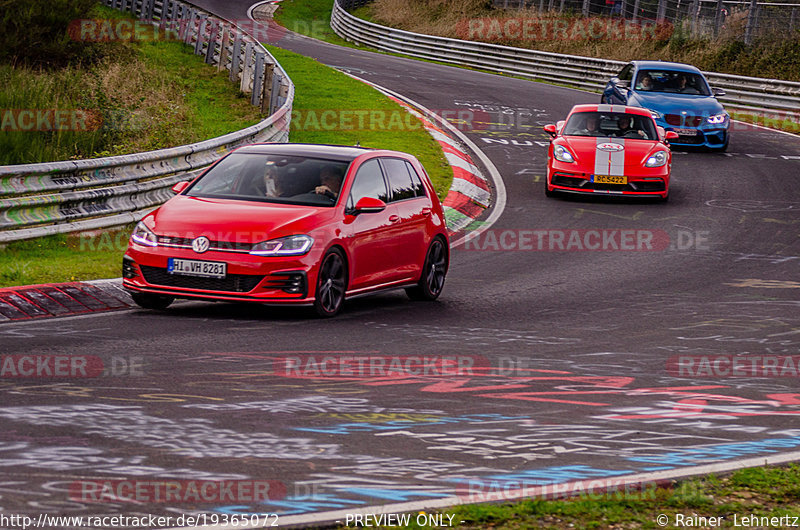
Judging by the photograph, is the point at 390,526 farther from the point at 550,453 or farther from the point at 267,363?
the point at 267,363

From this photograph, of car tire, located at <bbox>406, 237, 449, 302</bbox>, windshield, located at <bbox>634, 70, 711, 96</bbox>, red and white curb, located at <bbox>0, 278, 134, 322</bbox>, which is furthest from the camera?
windshield, located at <bbox>634, 70, 711, 96</bbox>

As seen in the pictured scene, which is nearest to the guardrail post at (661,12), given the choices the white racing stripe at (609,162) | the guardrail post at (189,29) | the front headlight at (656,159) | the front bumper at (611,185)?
the guardrail post at (189,29)

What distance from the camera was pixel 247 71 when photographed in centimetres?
2809

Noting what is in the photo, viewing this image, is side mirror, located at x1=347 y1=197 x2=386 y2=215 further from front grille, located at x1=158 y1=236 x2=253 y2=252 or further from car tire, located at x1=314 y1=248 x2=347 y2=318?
front grille, located at x1=158 y1=236 x2=253 y2=252

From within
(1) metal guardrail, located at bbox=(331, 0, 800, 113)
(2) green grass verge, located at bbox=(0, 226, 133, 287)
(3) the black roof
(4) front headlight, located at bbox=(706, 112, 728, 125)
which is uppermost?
(3) the black roof

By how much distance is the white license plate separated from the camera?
33.8 feet

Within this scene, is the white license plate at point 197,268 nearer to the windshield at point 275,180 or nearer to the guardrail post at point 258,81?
the windshield at point 275,180

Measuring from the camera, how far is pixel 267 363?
8.42 m

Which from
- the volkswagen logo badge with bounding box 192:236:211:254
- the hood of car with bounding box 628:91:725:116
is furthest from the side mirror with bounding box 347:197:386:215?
the hood of car with bounding box 628:91:725:116

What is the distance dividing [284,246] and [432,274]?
8.70 ft

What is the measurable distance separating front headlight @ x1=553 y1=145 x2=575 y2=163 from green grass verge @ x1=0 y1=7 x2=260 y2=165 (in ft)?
20.0

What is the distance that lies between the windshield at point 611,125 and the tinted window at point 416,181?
8704 mm

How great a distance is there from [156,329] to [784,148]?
2167 cm

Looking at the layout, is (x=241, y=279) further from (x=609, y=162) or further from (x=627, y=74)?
(x=627, y=74)
